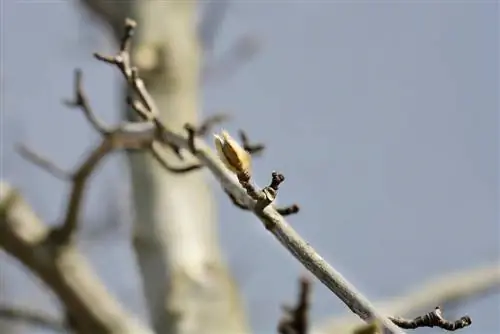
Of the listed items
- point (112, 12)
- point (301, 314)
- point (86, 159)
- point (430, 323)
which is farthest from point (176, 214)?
point (430, 323)

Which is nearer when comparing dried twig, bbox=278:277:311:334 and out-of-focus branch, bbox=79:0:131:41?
dried twig, bbox=278:277:311:334

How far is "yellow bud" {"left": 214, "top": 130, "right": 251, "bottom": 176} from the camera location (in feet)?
1.71

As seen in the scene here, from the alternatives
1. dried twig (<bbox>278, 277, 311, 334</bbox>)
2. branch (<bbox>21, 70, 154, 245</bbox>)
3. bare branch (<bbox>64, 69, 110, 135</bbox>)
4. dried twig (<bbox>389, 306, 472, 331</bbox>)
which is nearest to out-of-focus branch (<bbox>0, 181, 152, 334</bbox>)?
branch (<bbox>21, 70, 154, 245</bbox>)

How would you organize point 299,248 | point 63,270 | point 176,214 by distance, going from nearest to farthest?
point 299,248 < point 63,270 < point 176,214

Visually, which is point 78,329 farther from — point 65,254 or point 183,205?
point 183,205

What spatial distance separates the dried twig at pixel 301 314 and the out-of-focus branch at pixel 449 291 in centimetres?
101

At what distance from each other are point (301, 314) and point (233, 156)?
0.14 meters

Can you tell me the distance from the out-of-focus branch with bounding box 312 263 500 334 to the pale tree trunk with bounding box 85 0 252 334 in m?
0.37

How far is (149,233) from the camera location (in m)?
1.36

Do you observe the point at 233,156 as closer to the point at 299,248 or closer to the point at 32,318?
the point at 299,248

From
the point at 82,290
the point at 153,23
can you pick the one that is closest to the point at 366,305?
the point at 82,290

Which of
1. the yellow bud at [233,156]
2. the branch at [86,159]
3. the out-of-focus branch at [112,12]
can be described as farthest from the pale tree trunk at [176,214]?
the yellow bud at [233,156]

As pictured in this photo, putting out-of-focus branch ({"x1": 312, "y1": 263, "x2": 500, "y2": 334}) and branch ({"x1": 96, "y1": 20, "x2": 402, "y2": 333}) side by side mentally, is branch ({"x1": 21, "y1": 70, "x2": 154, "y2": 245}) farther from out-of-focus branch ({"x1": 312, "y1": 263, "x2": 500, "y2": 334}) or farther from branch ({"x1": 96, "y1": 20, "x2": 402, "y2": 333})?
out-of-focus branch ({"x1": 312, "y1": 263, "x2": 500, "y2": 334})

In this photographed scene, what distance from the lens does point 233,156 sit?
0.52 metres
